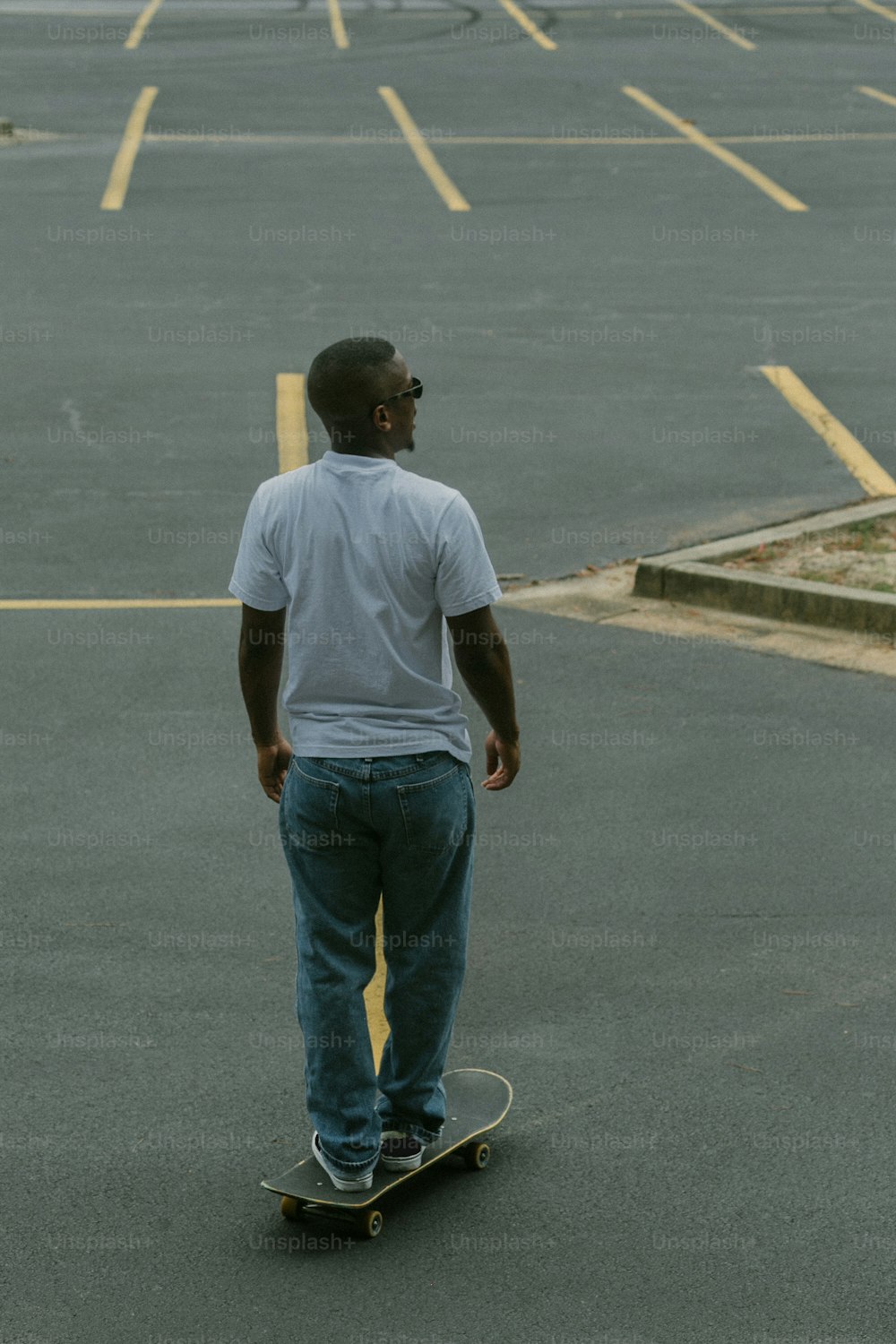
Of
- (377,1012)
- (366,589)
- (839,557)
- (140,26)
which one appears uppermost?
(366,589)

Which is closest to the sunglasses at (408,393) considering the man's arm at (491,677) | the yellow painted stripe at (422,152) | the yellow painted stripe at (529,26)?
the man's arm at (491,677)

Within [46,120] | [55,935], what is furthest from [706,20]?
[55,935]

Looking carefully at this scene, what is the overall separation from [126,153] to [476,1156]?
21.6m

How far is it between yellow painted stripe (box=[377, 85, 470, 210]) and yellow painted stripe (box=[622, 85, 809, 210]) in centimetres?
369

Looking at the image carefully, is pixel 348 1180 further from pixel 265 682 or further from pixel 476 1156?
pixel 265 682

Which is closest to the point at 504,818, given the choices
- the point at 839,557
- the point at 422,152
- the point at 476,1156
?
the point at 476,1156

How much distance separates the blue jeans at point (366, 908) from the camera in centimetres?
432

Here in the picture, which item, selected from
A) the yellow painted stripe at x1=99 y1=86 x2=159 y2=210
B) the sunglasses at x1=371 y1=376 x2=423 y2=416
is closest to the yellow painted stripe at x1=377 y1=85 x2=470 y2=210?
the yellow painted stripe at x1=99 y1=86 x2=159 y2=210

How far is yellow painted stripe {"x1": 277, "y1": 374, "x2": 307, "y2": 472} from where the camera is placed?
42.5ft

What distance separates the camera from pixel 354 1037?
173 inches

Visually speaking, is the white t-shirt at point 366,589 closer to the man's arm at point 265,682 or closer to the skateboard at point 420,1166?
the man's arm at point 265,682

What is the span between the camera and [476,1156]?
4.75 m

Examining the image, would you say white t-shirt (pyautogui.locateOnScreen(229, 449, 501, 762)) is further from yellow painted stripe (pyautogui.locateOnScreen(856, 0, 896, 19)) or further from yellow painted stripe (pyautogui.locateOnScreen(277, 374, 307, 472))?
yellow painted stripe (pyautogui.locateOnScreen(856, 0, 896, 19))

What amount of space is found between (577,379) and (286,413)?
2.54m
